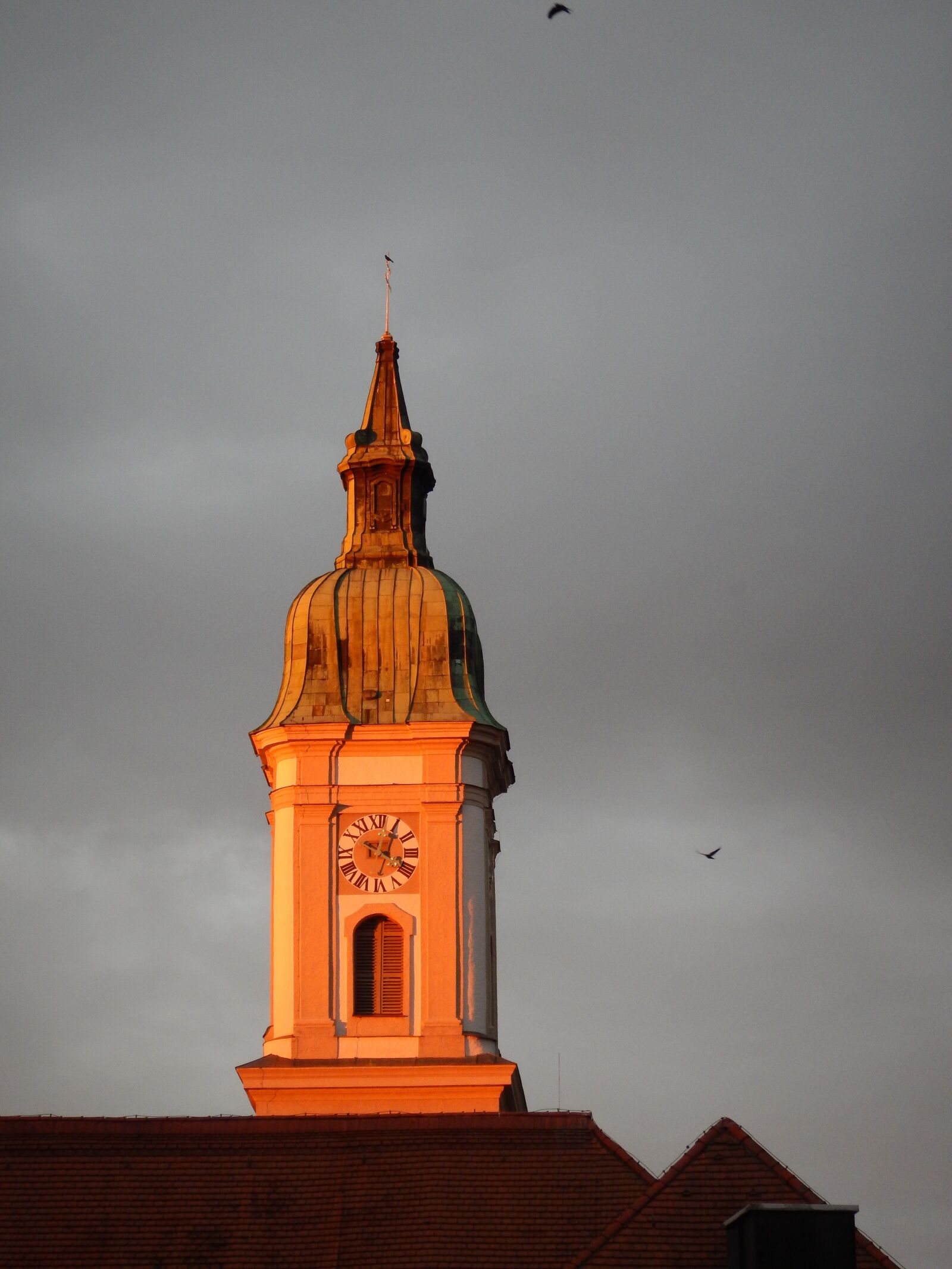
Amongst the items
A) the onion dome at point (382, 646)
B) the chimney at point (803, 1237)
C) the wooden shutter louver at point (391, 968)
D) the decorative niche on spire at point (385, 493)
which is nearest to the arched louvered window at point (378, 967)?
the wooden shutter louver at point (391, 968)

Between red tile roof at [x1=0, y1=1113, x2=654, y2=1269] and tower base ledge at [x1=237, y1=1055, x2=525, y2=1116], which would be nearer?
red tile roof at [x1=0, y1=1113, x2=654, y2=1269]

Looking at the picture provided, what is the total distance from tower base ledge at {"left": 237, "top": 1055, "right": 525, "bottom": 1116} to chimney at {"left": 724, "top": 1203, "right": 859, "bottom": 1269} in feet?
53.2

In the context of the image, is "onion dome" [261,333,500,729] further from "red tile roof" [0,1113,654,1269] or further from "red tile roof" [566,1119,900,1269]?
"red tile roof" [566,1119,900,1269]

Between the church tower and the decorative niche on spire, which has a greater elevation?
the decorative niche on spire

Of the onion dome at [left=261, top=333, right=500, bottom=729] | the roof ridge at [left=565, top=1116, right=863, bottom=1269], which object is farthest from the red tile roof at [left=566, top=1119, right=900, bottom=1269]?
the onion dome at [left=261, top=333, right=500, bottom=729]

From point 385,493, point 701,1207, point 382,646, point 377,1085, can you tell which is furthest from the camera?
point 385,493

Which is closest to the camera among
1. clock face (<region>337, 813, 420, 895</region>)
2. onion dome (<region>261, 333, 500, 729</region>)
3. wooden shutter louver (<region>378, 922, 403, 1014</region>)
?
wooden shutter louver (<region>378, 922, 403, 1014</region>)

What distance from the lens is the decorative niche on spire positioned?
65.1 meters

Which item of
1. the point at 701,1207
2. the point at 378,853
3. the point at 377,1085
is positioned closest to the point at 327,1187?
the point at 701,1207

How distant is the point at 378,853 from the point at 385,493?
8.43 metres

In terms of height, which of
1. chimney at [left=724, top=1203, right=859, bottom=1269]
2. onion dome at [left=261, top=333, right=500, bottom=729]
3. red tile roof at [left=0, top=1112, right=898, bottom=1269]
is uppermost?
onion dome at [left=261, top=333, right=500, bottom=729]

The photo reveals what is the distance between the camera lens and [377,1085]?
5953cm

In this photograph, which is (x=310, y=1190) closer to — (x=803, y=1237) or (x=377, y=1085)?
(x=377, y=1085)

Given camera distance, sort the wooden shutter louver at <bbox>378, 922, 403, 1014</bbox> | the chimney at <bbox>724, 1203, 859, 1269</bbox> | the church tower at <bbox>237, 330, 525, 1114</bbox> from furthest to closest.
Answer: the wooden shutter louver at <bbox>378, 922, 403, 1014</bbox>
the church tower at <bbox>237, 330, 525, 1114</bbox>
the chimney at <bbox>724, 1203, 859, 1269</bbox>
